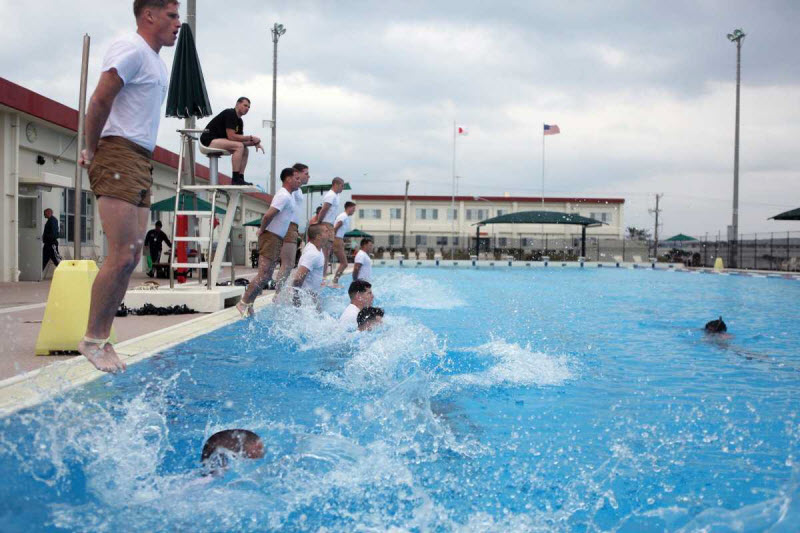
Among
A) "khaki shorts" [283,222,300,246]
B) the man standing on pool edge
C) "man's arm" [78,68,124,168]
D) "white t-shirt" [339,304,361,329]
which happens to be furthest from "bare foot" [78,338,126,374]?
"khaki shorts" [283,222,300,246]

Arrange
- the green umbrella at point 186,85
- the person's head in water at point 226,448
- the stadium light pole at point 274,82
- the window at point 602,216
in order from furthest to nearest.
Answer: the window at point 602,216 → the stadium light pole at point 274,82 → the green umbrella at point 186,85 → the person's head in water at point 226,448

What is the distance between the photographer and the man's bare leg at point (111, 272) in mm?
3123

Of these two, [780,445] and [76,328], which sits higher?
[76,328]

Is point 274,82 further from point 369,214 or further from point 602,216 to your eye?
point 602,216

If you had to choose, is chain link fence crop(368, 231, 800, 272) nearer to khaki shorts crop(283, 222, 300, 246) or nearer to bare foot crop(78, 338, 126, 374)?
khaki shorts crop(283, 222, 300, 246)

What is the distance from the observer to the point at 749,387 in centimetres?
512

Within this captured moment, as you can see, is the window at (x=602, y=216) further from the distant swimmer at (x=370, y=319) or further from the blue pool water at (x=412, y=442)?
→ the distant swimmer at (x=370, y=319)

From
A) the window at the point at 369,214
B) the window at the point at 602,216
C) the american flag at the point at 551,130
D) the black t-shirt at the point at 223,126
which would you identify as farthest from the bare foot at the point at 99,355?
the window at the point at 602,216

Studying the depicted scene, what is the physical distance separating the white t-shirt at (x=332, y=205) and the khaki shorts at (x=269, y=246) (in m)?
3.69

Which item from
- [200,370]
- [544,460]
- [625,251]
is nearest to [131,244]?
[200,370]

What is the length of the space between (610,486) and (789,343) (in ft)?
21.5

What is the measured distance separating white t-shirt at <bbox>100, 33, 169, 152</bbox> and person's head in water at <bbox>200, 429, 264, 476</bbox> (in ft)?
5.11

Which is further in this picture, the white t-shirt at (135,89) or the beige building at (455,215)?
the beige building at (455,215)

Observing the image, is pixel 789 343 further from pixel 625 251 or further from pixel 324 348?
pixel 625 251
